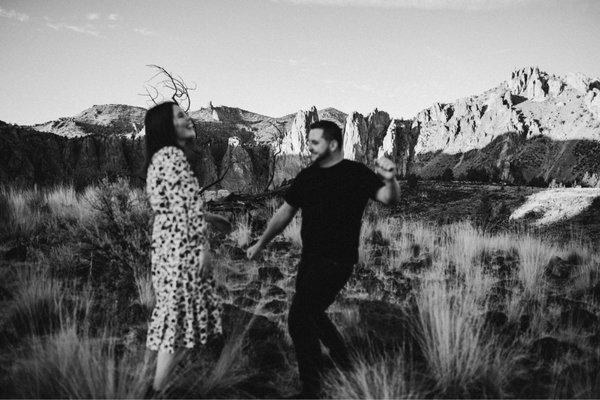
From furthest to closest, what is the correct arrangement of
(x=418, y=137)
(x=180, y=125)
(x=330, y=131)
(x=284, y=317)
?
(x=418, y=137), (x=284, y=317), (x=330, y=131), (x=180, y=125)

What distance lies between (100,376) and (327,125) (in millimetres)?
2072

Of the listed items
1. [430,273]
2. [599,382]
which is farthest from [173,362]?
[430,273]

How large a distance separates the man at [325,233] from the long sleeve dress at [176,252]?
63 cm

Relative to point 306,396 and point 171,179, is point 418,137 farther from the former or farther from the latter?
point 171,179

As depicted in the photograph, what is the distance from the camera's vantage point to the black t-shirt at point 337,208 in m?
2.26

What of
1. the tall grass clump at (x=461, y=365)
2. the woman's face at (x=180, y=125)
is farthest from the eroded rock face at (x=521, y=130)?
the woman's face at (x=180, y=125)

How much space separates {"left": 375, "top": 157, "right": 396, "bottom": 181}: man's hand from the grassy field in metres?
1.12

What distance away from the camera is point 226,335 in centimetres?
297

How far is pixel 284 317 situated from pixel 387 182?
1.91 metres

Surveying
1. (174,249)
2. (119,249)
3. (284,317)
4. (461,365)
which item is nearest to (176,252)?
(174,249)

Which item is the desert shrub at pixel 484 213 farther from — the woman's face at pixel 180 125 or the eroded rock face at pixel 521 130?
the eroded rock face at pixel 521 130

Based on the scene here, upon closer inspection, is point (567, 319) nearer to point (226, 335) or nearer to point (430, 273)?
point (430, 273)

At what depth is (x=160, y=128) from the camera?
213 cm

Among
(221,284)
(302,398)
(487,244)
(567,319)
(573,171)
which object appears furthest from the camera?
(573,171)
